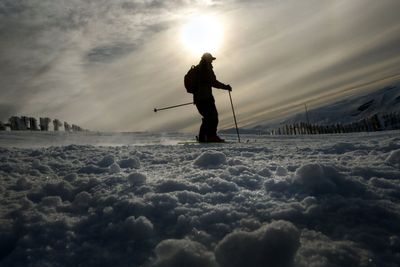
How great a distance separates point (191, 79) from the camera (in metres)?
9.31

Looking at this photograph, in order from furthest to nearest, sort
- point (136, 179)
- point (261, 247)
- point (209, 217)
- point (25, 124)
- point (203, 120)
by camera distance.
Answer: point (25, 124), point (203, 120), point (136, 179), point (209, 217), point (261, 247)

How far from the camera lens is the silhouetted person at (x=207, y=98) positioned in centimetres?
919

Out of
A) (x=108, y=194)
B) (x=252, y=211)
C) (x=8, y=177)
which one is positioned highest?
(x=8, y=177)

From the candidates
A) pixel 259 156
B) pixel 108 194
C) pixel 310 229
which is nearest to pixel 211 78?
pixel 259 156

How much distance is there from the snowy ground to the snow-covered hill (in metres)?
129

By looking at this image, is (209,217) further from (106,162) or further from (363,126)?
(363,126)

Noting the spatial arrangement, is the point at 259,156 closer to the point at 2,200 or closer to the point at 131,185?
the point at 131,185

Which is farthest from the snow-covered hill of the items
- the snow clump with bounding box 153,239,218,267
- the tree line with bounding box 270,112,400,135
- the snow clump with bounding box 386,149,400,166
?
the snow clump with bounding box 153,239,218,267

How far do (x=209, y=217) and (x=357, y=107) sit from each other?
172 metres

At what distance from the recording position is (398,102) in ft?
397

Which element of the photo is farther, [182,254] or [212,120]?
[212,120]

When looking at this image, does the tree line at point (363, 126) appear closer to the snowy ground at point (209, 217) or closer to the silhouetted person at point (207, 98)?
the silhouetted person at point (207, 98)

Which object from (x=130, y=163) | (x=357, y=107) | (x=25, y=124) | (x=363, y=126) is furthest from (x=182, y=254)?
(x=357, y=107)

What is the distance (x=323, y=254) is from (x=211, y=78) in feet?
24.6
